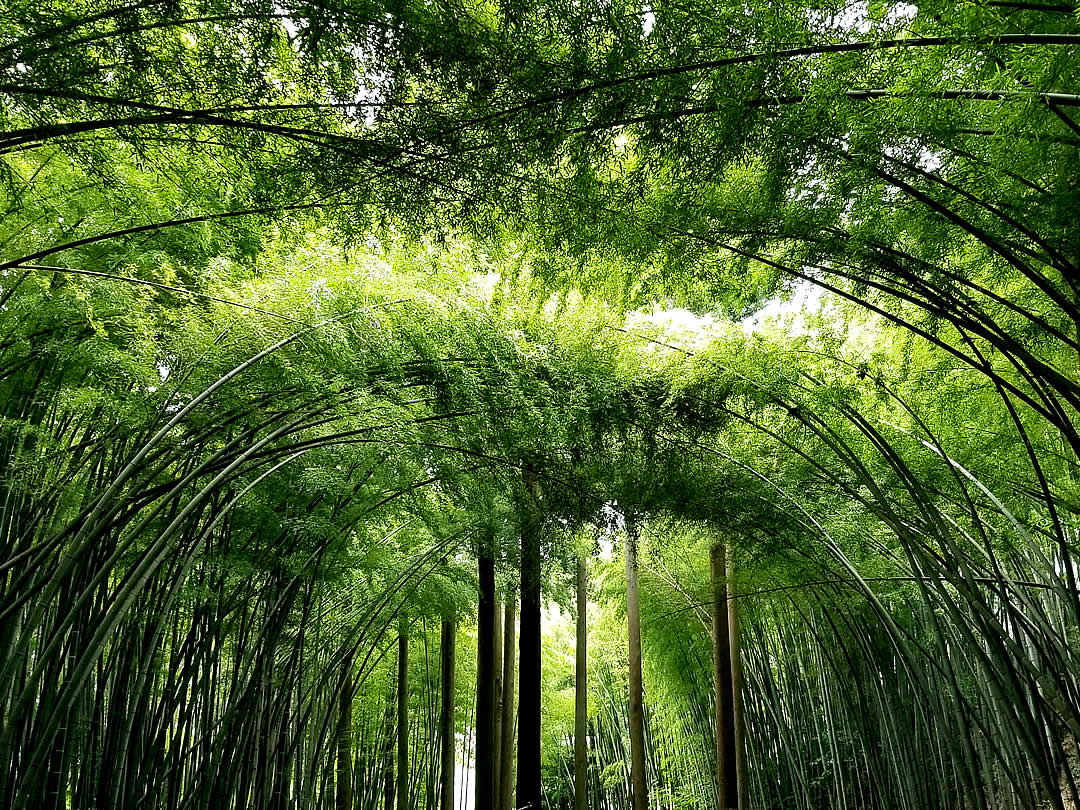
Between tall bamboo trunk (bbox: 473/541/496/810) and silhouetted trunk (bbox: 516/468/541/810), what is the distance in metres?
0.37

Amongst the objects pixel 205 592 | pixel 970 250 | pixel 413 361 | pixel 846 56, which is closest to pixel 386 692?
pixel 205 592

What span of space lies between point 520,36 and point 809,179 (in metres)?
1.11

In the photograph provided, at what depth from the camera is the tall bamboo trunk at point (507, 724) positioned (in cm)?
582

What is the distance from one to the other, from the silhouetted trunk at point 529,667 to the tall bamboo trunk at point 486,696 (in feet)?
1.23

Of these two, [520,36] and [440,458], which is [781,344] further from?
[520,36]

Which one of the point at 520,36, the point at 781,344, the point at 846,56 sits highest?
the point at 781,344

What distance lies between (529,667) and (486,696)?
0.61 metres

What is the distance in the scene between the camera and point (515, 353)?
4.05 meters

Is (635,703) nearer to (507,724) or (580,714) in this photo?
(580,714)

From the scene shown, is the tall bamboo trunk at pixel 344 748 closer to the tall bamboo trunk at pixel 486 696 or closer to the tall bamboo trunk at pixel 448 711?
the tall bamboo trunk at pixel 448 711

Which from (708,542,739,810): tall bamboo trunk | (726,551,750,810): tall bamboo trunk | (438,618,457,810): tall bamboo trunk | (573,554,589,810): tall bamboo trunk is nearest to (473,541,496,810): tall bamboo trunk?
(573,554,589,810): tall bamboo trunk

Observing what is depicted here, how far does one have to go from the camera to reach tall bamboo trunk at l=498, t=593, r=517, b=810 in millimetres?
5824

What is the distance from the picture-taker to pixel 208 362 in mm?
3445

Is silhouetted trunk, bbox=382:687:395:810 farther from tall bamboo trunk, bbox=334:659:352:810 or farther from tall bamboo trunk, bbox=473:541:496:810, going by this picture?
tall bamboo trunk, bbox=473:541:496:810
